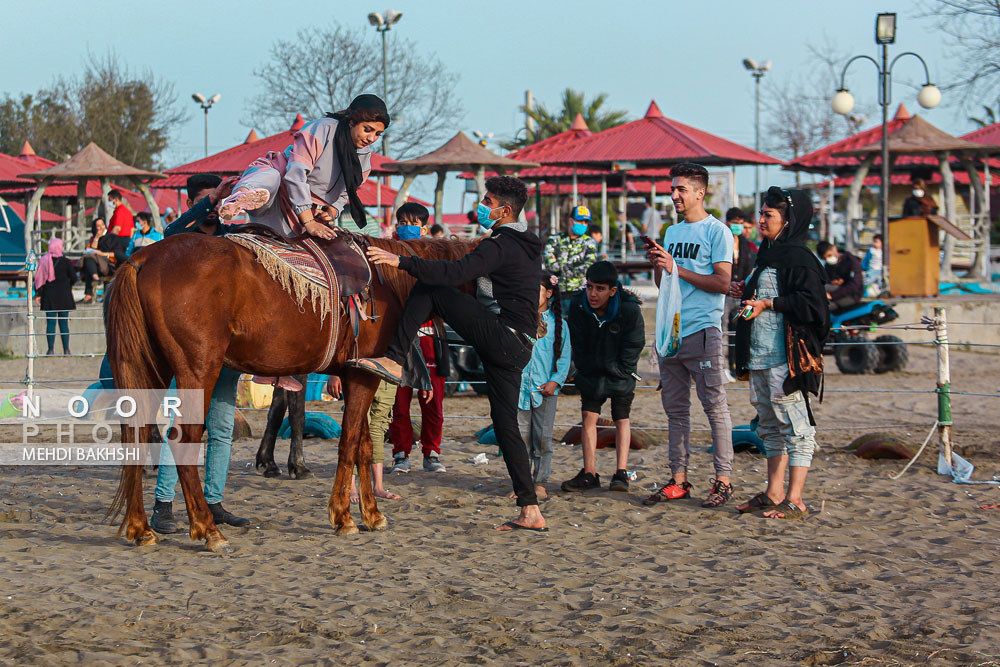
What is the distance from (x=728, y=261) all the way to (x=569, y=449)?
120 inches

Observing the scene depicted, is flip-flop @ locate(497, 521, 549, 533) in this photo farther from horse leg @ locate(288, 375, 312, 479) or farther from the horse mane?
horse leg @ locate(288, 375, 312, 479)

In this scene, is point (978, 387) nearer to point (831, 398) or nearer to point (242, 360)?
point (831, 398)

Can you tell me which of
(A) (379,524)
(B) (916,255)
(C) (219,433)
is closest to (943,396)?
(A) (379,524)

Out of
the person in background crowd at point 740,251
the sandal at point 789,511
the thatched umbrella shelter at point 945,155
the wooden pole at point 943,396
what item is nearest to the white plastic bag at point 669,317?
the sandal at point 789,511

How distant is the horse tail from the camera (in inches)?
205

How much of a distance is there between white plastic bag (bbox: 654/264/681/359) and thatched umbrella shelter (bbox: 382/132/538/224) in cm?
1477

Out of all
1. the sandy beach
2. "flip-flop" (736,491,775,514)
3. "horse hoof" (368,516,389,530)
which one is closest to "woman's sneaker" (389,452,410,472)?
the sandy beach

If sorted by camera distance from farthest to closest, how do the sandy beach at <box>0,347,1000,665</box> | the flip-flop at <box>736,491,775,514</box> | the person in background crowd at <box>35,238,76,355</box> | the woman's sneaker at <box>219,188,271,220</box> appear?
the person in background crowd at <box>35,238,76,355</box> < the flip-flop at <box>736,491,775,514</box> < the woman's sneaker at <box>219,188,271,220</box> < the sandy beach at <box>0,347,1000,665</box>

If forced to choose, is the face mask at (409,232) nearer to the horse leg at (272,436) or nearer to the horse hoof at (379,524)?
the horse leg at (272,436)

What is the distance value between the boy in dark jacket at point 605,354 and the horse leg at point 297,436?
1903mm

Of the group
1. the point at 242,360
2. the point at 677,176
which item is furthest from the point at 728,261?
the point at 242,360

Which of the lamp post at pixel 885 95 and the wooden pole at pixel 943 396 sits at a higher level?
the lamp post at pixel 885 95

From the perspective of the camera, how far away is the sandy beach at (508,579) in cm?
392

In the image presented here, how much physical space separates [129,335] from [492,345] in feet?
6.23
